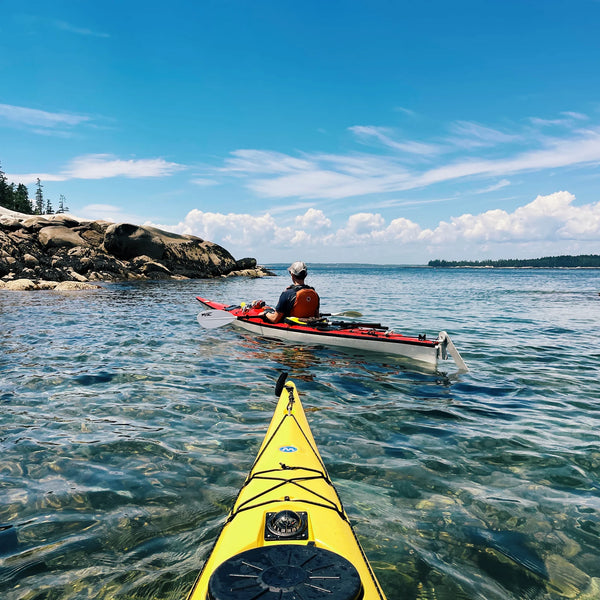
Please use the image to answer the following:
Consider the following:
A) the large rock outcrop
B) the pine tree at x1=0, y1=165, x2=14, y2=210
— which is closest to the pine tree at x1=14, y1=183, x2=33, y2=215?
the pine tree at x1=0, y1=165, x2=14, y2=210

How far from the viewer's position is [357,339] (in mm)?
9188

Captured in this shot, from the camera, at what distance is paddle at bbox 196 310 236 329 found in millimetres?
12148

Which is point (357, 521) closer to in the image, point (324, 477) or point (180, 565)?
point (324, 477)

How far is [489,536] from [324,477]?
147 centimetres

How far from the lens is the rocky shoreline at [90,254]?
28812 mm

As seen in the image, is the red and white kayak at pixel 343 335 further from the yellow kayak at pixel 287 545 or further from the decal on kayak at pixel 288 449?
the yellow kayak at pixel 287 545

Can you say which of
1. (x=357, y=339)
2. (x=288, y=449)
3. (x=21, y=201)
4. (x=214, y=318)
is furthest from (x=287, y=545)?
(x=21, y=201)

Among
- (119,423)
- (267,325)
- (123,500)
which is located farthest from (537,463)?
(267,325)

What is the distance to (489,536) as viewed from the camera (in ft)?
10.4

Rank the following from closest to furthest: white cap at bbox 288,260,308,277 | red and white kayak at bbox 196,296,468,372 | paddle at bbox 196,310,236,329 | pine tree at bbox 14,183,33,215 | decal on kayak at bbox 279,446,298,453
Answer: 1. decal on kayak at bbox 279,446,298,453
2. red and white kayak at bbox 196,296,468,372
3. white cap at bbox 288,260,308,277
4. paddle at bbox 196,310,236,329
5. pine tree at bbox 14,183,33,215

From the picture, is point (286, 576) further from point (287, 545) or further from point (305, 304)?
point (305, 304)

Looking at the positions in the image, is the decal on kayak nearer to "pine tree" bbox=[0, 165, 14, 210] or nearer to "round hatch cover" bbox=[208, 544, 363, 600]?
"round hatch cover" bbox=[208, 544, 363, 600]

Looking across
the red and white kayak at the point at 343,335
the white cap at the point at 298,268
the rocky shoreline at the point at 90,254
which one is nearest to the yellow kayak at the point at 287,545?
the red and white kayak at the point at 343,335

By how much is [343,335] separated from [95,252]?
33682 millimetres
